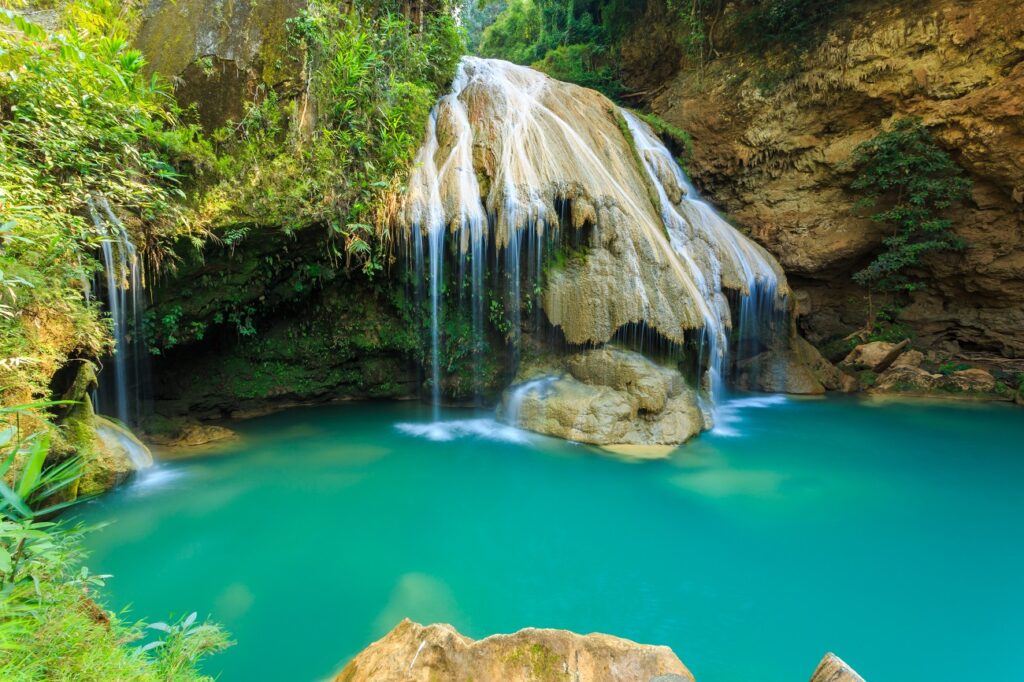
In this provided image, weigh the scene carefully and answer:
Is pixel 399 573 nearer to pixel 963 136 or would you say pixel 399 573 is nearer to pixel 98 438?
pixel 98 438

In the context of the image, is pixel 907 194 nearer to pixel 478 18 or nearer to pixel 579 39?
pixel 579 39

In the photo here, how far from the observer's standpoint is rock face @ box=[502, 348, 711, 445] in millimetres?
7051

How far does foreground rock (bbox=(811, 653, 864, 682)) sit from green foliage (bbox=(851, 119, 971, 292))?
1158 centimetres

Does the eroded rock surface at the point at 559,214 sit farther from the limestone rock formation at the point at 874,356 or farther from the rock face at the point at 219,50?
the limestone rock formation at the point at 874,356

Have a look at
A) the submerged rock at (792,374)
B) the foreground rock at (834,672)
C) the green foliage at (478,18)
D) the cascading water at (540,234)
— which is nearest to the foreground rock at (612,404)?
the cascading water at (540,234)

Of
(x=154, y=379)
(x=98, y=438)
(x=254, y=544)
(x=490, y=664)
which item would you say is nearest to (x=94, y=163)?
(x=98, y=438)

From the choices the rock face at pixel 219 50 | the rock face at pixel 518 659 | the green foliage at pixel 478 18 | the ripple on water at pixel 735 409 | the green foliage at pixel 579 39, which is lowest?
the ripple on water at pixel 735 409

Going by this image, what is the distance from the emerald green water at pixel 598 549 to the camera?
3.47 metres

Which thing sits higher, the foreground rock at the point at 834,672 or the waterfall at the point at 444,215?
the waterfall at the point at 444,215

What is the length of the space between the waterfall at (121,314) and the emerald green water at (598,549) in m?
1.43

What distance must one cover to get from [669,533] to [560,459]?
6.39ft

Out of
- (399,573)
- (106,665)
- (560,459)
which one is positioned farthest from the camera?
(560,459)

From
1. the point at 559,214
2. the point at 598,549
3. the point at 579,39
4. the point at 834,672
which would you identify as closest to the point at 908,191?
the point at 559,214

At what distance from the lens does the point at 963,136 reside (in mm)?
9852
